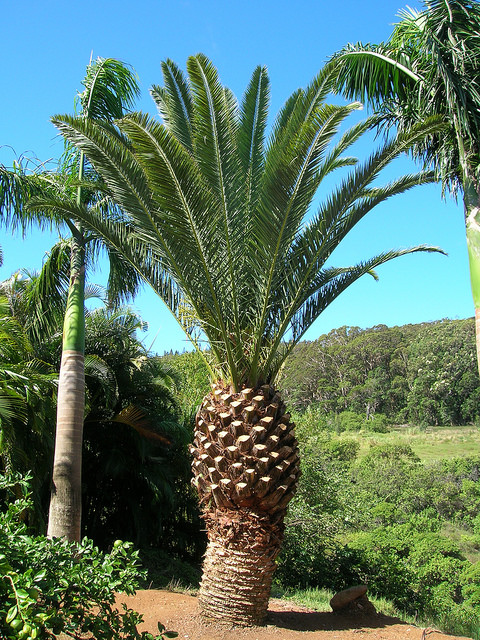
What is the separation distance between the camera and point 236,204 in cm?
682

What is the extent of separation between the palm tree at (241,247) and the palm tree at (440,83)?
593 mm

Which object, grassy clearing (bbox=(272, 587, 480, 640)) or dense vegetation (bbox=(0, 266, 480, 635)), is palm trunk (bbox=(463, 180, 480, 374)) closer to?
dense vegetation (bbox=(0, 266, 480, 635))

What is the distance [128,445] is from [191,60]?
9.04 metres

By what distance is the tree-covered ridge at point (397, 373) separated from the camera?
52844mm

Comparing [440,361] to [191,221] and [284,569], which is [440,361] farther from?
[191,221]

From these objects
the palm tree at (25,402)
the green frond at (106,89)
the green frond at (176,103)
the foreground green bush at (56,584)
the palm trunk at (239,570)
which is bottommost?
the palm trunk at (239,570)

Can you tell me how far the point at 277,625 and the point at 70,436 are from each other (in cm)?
386

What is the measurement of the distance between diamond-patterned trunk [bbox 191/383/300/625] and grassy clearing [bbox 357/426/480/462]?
105 ft

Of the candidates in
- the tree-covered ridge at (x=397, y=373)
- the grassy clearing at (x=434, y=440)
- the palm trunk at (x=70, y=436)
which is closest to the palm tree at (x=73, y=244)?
the palm trunk at (x=70, y=436)

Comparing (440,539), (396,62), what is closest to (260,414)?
(396,62)

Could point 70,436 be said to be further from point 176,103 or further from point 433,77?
point 433,77

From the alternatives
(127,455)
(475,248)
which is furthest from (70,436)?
(475,248)

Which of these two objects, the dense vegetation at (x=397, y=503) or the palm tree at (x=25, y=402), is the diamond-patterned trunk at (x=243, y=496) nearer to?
the dense vegetation at (x=397, y=503)

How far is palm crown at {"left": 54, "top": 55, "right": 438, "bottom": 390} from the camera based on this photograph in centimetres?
646
